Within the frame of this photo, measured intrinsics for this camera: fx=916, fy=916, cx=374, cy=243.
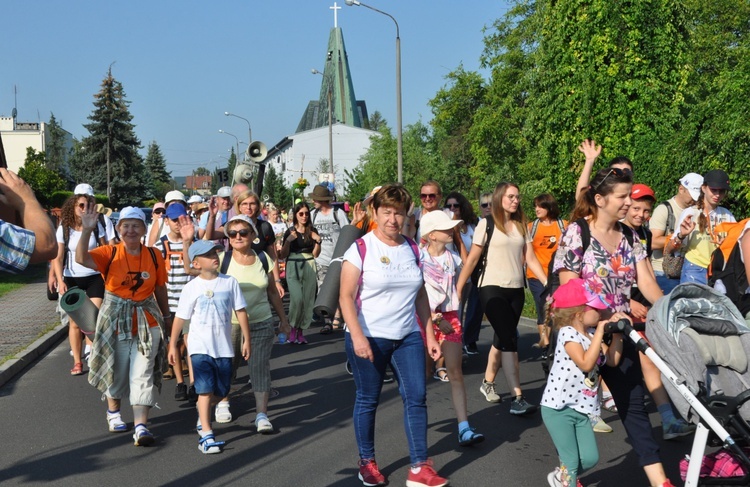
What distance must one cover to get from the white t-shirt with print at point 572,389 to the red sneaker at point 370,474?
120cm

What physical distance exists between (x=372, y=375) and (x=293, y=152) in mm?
109373

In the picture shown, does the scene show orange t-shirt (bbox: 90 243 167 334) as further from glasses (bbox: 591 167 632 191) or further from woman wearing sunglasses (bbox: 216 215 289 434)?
glasses (bbox: 591 167 632 191)

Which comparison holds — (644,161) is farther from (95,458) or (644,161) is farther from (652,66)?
(95,458)

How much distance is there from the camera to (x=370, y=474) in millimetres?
5648

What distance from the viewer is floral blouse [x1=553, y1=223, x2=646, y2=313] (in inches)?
214

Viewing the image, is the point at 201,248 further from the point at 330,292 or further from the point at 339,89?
the point at 339,89

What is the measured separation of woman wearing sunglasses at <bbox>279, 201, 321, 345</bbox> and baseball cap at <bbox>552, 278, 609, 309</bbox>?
727 cm

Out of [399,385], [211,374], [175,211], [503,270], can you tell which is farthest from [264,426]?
[175,211]

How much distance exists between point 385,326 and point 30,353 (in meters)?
6.87

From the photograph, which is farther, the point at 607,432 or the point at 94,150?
the point at 94,150

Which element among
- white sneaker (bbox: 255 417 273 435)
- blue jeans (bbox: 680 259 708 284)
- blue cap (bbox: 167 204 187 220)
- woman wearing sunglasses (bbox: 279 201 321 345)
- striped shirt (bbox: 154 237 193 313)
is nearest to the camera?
white sneaker (bbox: 255 417 273 435)

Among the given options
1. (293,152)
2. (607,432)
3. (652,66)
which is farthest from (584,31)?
(293,152)

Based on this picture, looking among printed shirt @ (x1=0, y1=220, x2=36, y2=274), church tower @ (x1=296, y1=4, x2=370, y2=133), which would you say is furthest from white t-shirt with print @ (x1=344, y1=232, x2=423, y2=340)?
church tower @ (x1=296, y1=4, x2=370, y2=133)

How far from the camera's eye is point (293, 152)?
114 meters
